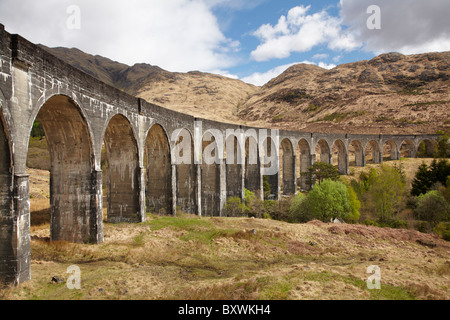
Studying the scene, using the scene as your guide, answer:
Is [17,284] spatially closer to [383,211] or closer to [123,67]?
[383,211]

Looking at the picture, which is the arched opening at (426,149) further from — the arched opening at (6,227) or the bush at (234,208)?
the arched opening at (6,227)

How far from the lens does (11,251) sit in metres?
7.29

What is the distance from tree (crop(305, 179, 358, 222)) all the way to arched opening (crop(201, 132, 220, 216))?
785cm

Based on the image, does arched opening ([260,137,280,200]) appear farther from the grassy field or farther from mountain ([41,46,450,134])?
mountain ([41,46,450,134])

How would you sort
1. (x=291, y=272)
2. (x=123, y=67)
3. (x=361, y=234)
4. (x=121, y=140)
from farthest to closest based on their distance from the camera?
(x=123, y=67)
(x=361, y=234)
(x=121, y=140)
(x=291, y=272)

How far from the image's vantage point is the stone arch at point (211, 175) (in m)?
24.2

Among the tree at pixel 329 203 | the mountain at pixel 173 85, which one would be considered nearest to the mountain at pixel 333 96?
the mountain at pixel 173 85

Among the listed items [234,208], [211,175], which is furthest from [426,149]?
[211,175]

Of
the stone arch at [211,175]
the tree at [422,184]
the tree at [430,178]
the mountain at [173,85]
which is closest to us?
the stone arch at [211,175]

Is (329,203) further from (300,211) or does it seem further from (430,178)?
(430,178)

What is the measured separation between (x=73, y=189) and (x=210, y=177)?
46.2 ft

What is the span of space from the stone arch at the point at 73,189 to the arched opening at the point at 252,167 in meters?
19.2
